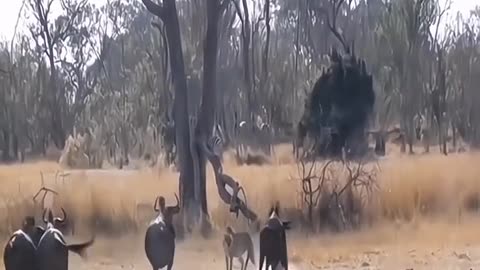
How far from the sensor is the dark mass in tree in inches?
241

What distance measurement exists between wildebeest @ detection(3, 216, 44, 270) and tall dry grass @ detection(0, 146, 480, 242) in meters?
0.25

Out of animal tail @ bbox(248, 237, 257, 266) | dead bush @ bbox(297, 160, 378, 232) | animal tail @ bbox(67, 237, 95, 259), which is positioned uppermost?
dead bush @ bbox(297, 160, 378, 232)

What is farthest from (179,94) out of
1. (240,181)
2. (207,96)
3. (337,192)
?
(337,192)

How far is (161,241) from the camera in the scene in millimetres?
5613

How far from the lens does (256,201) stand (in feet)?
19.3

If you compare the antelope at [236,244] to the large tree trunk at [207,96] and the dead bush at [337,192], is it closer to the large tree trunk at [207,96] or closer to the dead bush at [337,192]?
the large tree trunk at [207,96]

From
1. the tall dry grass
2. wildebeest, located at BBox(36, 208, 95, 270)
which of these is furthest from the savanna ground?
wildebeest, located at BBox(36, 208, 95, 270)

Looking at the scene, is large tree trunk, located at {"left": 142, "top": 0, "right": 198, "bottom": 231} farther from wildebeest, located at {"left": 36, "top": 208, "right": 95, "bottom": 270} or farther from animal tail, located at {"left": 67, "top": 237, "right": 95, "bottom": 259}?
wildebeest, located at {"left": 36, "top": 208, "right": 95, "bottom": 270}

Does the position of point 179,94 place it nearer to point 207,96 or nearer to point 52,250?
point 207,96

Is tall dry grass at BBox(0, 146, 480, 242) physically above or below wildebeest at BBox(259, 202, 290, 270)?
above

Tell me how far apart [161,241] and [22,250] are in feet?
2.60

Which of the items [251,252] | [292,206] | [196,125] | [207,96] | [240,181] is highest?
[207,96]

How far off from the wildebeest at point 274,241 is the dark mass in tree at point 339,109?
0.46 meters

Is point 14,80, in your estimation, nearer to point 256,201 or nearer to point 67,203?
point 67,203
